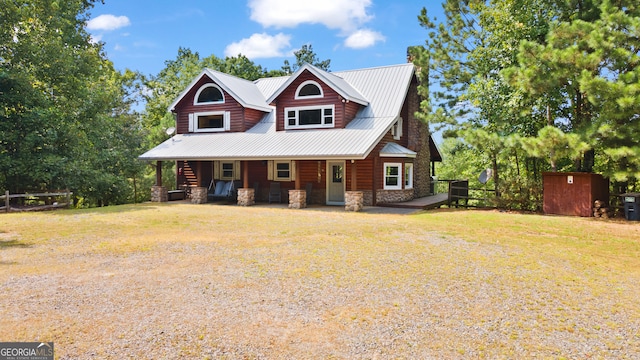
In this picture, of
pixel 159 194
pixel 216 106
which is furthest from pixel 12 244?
pixel 216 106

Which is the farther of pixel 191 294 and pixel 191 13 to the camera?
pixel 191 13

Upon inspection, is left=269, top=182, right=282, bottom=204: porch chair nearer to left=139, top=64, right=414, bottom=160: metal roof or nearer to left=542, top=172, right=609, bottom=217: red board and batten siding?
left=139, top=64, right=414, bottom=160: metal roof

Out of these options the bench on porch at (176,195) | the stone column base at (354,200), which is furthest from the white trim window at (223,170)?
the stone column base at (354,200)

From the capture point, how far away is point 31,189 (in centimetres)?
1978

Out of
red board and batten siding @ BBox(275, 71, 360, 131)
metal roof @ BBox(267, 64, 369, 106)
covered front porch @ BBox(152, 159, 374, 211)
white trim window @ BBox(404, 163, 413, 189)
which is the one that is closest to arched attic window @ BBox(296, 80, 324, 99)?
red board and batten siding @ BBox(275, 71, 360, 131)

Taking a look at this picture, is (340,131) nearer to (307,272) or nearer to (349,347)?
(307,272)

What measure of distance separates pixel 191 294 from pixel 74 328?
156 cm

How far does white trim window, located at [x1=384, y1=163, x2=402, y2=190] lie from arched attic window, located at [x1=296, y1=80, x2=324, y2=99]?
4.72m

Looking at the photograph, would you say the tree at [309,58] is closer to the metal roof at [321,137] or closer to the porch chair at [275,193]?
the metal roof at [321,137]

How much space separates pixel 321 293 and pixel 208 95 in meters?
18.7

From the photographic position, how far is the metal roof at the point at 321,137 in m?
16.9

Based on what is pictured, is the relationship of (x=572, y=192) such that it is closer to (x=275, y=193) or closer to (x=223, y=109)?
(x=275, y=193)

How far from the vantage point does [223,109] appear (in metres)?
22.2

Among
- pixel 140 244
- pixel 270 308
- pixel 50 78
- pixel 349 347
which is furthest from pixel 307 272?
pixel 50 78
